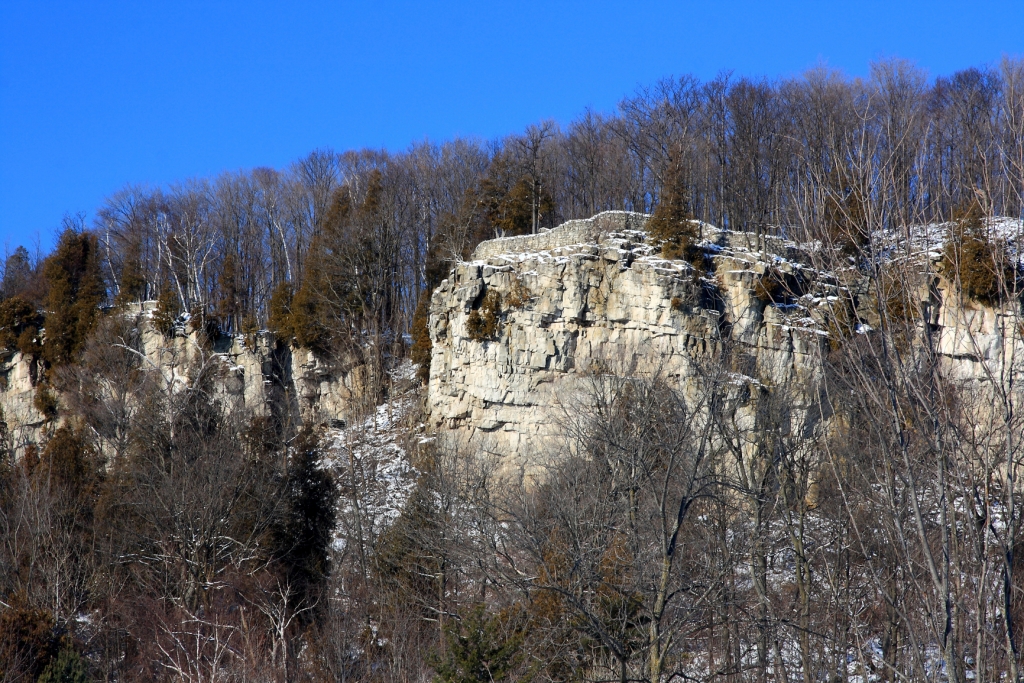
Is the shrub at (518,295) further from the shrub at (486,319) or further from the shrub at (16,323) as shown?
the shrub at (16,323)

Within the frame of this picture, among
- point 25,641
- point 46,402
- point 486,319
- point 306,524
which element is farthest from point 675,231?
point 46,402

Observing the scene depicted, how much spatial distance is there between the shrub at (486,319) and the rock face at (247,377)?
21.7 ft

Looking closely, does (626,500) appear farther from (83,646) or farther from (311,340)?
(311,340)

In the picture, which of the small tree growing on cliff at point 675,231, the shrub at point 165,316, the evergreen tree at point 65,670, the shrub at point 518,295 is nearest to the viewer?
the evergreen tree at point 65,670

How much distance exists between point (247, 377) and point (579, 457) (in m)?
15.3

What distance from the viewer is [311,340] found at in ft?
102

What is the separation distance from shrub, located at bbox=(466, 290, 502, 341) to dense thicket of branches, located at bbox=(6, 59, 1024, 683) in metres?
3.40

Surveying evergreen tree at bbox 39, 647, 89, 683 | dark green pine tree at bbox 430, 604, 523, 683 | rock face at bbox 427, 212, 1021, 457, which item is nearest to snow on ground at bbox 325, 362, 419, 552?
rock face at bbox 427, 212, 1021, 457

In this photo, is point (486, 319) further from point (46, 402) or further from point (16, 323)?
point (16, 323)

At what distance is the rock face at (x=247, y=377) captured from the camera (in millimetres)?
30297

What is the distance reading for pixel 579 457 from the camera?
20.4 metres

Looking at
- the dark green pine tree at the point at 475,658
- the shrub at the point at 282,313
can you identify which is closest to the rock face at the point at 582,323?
the shrub at the point at 282,313

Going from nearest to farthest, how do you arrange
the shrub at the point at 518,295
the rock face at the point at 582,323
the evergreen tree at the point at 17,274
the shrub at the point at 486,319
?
the rock face at the point at 582,323 < the shrub at the point at 518,295 < the shrub at the point at 486,319 < the evergreen tree at the point at 17,274

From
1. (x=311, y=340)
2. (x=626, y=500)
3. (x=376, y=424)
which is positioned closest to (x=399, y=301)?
(x=311, y=340)
